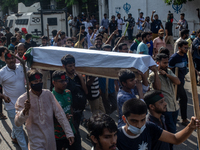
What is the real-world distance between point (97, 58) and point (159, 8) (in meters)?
15.9

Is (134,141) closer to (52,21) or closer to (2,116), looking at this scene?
(2,116)

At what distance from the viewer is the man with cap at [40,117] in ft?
10.7

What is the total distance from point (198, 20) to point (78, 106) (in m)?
14.9

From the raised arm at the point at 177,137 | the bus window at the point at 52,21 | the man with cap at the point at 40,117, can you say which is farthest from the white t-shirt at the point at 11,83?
the bus window at the point at 52,21

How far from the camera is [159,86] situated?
13.8 feet

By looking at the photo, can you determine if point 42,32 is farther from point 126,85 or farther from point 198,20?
point 126,85

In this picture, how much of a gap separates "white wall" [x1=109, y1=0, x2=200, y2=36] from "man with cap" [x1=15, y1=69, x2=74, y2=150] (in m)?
15.2

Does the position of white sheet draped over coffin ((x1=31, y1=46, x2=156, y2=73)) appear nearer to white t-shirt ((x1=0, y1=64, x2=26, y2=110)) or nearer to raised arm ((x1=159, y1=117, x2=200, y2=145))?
white t-shirt ((x1=0, y1=64, x2=26, y2=110))

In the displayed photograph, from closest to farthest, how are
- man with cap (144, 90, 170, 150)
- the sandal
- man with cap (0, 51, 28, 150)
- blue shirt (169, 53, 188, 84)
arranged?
man with cap (144, 90, 170, 150), man with cap (0, 51, 28, 150), blue shirt (169, 53, 188, 84), the sandal

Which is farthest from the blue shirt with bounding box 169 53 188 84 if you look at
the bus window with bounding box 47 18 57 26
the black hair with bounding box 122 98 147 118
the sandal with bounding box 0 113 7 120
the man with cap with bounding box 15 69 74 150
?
the bus window with bounding box 47 18 57 26

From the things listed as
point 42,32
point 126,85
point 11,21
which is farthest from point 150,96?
point 11,21

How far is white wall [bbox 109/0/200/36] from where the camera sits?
16866 millimetres

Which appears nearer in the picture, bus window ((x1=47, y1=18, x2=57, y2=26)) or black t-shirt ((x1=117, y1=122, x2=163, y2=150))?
black t-shirt ((x1=117, y1=122, x2=163, y2=150))

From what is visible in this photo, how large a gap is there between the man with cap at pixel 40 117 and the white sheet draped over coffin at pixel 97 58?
1.29 metres
